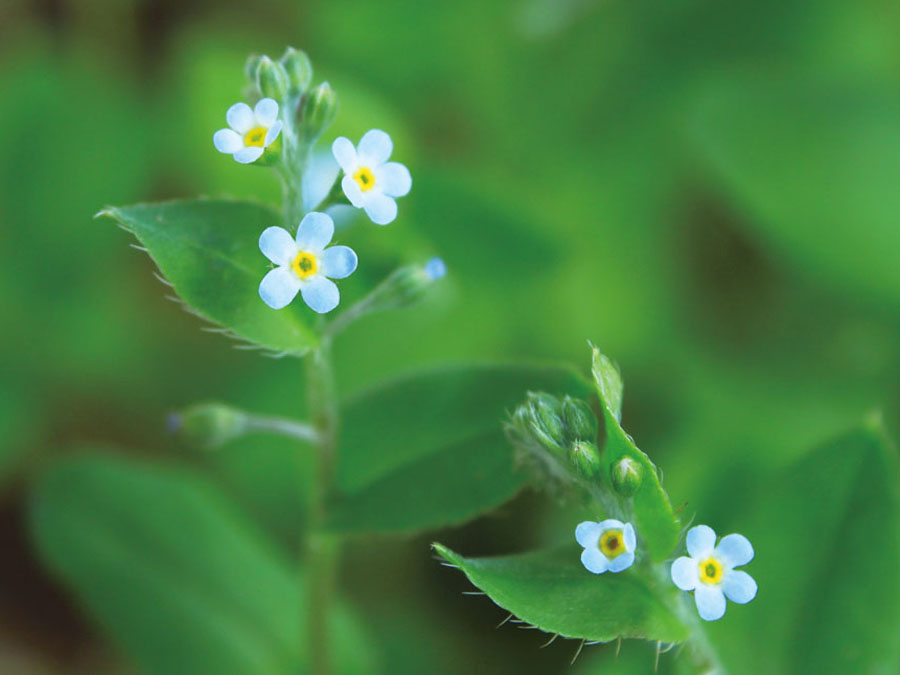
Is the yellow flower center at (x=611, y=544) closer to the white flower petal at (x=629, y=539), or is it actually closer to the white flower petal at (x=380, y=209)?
the white flower petal at (x=629, y=539)

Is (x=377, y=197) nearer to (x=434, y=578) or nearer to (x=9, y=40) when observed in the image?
(x=434, y=578)

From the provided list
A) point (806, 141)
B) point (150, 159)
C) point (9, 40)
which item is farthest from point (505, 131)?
point (9, 40)

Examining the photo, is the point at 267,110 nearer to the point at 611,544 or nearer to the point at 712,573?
the point at 611,544

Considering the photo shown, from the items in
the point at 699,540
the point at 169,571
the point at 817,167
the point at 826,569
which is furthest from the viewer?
the point at 817,167

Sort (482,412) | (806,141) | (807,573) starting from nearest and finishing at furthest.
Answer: (482,412) < (807,573) < (806,141)

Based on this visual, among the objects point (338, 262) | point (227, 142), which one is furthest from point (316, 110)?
point (338, 262)
